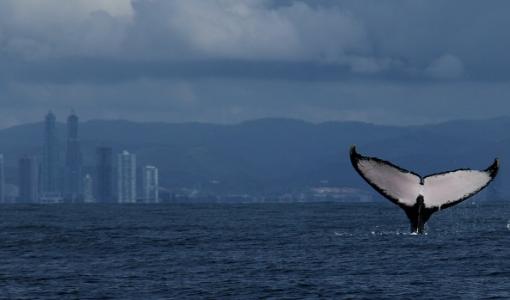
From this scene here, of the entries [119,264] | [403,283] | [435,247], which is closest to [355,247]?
[435,247]

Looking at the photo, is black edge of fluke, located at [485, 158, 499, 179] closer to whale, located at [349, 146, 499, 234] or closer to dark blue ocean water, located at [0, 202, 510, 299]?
whale, located at [349, 146, 499, 234]

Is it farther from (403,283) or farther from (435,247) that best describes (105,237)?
(403,283)

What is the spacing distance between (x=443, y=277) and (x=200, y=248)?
1289cm

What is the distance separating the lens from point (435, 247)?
38.9m

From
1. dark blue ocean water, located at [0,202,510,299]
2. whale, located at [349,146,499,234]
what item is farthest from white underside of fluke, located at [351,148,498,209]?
dark blue ocean water, located at [0,202,510,299]

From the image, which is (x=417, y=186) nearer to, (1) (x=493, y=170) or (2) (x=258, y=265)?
(1) (x=493, y=170)

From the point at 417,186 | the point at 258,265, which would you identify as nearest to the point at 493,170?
the point at 417,186

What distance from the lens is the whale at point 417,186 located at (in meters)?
20.7

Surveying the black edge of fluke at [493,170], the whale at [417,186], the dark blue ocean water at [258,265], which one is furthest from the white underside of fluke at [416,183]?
the dark blue ocean water at [258,265]

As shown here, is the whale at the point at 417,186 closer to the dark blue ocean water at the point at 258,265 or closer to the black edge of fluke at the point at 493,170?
the black edge of fluke at the point at 493,170

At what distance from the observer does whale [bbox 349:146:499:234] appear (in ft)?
67.9

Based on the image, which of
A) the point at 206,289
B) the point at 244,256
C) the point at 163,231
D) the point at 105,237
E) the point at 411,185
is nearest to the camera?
the point at 411,185

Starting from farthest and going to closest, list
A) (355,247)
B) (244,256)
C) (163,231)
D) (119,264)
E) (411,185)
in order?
(163,231) → (355,247) → (244,256) → (119,264) → (411,185)

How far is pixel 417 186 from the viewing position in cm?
2119
